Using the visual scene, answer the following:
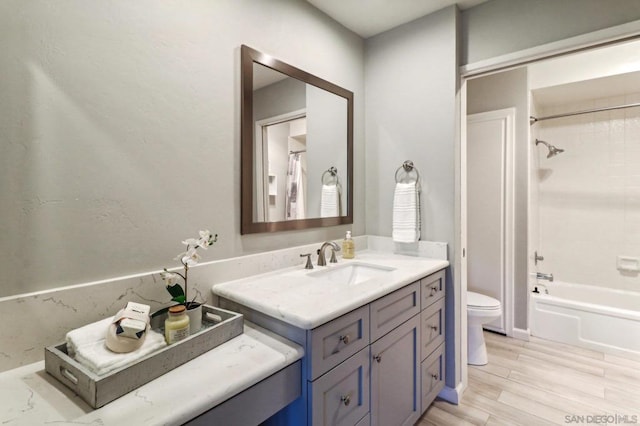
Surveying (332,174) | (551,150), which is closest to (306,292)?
(332,174)

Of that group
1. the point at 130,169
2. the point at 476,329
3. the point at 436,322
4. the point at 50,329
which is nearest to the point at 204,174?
the point at 130,169

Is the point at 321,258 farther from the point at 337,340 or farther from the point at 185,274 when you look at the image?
the point at 185,274

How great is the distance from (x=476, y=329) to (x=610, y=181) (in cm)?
225

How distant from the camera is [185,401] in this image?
754mm

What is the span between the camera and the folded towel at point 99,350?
790mm

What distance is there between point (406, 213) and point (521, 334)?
5.86ft

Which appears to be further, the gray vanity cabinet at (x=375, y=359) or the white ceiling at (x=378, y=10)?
the white ceiling at (x=378, y=10)

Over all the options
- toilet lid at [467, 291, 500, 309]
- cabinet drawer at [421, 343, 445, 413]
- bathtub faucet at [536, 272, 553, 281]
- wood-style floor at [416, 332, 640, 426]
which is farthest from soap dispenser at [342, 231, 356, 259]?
bathtub faucet at [536, 272, 553, 281]

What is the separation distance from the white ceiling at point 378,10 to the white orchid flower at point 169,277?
1661 mm

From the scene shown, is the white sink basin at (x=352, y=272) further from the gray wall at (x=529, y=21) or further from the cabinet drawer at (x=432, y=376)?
the gray wall at (x=529, y=21)

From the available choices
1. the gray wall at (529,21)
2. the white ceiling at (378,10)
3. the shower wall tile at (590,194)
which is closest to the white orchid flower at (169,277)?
the white ceiling at (378,10)

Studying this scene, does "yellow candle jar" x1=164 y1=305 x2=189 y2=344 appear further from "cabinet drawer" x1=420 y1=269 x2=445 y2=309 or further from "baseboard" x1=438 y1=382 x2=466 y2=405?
"baseboard" x1=438 y1=382 x2=466 y2=405

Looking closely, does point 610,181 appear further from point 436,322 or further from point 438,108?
point 436,322

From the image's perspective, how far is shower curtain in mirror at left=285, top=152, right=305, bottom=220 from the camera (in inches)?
68.0
